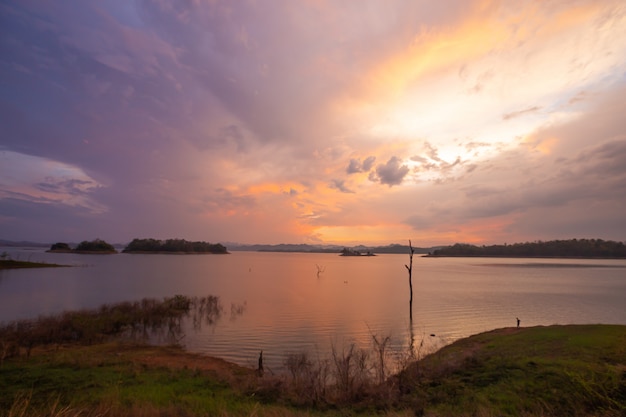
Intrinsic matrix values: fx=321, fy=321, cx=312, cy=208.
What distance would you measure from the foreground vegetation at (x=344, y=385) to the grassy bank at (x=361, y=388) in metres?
0.03

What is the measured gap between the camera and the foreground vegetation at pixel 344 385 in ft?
28.0

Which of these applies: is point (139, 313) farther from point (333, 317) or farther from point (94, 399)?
point (94, 399)

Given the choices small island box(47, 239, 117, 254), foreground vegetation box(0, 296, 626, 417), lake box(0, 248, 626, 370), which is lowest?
lake box(0, 248, 626, 370)

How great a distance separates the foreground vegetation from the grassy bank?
0.11 feet

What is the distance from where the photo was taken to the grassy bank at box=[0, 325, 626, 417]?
846cm

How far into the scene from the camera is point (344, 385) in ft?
37.1

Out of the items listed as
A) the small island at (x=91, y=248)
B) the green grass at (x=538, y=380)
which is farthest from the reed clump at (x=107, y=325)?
the small island at (x=91, y=248)

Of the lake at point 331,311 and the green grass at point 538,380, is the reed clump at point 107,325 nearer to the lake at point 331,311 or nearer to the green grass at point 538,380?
the lake at point 331,311

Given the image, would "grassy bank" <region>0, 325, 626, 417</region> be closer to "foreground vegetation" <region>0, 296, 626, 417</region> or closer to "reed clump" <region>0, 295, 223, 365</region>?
"foreground vegetation" <region>0, 296, 626, 417</region>

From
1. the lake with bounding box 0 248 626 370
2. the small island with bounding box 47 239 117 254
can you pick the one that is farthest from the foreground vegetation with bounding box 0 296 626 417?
the small island with bounding box 47 239 117 254

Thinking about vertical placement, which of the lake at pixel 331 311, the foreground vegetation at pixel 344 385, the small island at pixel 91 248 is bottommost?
the lake at pixel 331 311

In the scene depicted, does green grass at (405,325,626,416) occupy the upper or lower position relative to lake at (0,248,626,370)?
upper

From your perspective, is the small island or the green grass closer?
the green grass

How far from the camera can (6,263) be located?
249ft
